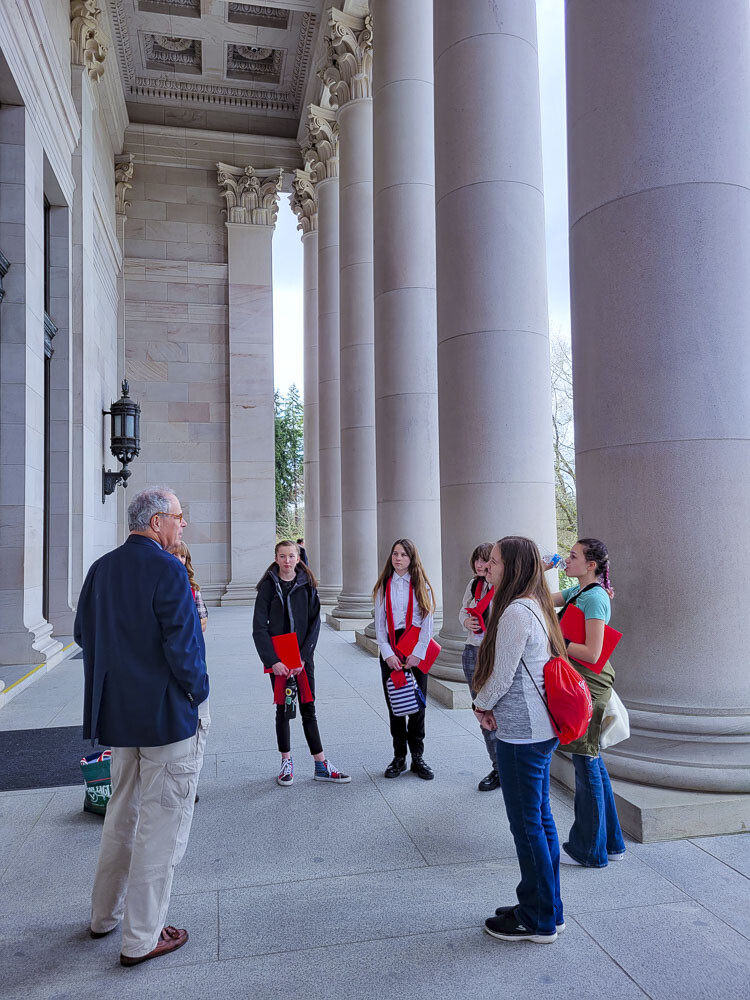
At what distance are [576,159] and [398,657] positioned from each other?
18.3 ft

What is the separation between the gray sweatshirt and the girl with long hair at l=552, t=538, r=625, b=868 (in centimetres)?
117


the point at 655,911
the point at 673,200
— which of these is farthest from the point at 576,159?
the point at 655,911

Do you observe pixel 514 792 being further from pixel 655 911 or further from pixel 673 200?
pixel 673 200

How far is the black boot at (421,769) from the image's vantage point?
8.17 metres

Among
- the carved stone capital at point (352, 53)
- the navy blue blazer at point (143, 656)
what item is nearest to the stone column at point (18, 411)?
the navy blue blazer at point (143, 656)

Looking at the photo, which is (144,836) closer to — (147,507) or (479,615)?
(147,507)

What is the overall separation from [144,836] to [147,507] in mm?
2121

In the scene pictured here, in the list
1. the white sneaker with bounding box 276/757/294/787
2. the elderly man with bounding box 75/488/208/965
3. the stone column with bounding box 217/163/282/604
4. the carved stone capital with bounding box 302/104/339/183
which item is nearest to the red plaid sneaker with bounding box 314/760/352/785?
the white sneaker with bounding box 276/757/294/787

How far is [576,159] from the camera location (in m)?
7.66

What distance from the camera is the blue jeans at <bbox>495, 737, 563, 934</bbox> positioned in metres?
4.81

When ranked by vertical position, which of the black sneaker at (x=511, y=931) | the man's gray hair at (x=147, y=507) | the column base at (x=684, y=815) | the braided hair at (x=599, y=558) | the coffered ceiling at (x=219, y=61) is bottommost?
the black sneaker at (x=511, y=931)

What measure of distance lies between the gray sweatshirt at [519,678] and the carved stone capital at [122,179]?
99.7ft

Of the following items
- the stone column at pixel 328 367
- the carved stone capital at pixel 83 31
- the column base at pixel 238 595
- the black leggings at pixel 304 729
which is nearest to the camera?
the black leggings at pixel 304 729

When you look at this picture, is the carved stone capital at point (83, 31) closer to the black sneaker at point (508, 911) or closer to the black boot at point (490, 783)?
the black boot at point (490, 783)
